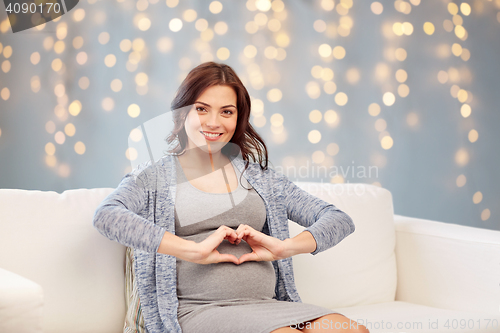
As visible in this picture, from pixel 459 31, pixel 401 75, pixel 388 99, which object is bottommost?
pixel 388 99

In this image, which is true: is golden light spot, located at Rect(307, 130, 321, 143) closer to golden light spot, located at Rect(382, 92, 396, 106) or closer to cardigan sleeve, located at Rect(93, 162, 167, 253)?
golden light spot, located at Rect(382, 92, 396, 106)

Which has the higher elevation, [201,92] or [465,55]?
[465,55]

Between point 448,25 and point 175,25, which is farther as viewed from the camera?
point 448,25

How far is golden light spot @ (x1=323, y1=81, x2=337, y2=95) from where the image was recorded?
2.05 metres

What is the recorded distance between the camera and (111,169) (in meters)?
1.77

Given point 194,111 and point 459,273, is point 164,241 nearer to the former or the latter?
point 194,111

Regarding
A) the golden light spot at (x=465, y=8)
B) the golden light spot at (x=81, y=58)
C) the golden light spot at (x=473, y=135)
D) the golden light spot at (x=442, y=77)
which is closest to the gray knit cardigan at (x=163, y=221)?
the golden light spot at (x=81, y=58)

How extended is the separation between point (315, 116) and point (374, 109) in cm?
31

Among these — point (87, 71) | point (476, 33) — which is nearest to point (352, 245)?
point (87, 71)

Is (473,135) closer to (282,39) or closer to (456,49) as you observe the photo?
(456,49)

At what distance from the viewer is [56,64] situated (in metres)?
1.69

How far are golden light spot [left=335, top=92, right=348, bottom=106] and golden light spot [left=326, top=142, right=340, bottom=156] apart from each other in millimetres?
202

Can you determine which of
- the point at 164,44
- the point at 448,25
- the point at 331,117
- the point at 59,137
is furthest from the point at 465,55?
the point at 59,137

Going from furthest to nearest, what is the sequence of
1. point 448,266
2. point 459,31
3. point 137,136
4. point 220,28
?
point 459,31, point 220,28, point 448,266, point 137,136
